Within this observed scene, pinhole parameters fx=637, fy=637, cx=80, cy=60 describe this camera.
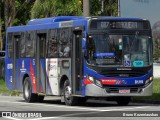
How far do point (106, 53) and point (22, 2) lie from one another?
35702 millimetres

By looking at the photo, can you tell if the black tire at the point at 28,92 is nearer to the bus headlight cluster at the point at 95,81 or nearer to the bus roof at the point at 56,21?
the bus roof at the point at 56,21

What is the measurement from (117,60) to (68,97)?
2.44 m

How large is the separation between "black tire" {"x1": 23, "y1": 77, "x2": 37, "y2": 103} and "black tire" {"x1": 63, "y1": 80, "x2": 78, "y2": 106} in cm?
317

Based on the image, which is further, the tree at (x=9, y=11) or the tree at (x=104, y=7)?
the tree at (x=9, y=11)

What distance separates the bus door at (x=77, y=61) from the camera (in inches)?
845

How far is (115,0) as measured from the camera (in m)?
42.0

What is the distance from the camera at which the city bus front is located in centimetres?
2097

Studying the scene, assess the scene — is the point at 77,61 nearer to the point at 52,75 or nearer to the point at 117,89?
the point at 117,89

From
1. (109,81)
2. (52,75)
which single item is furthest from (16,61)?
(109,81)

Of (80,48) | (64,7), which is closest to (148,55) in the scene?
(80,48)

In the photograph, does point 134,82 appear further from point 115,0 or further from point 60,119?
point 115,0

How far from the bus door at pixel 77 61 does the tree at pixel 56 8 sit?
13466 mm

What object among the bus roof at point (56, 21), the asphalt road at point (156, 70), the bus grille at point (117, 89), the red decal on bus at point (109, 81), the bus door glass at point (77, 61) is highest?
the bus roof at point (56, 21)

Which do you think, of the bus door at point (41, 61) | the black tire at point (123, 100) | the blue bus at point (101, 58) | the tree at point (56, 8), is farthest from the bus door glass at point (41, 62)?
the tree at point (56, 8)
